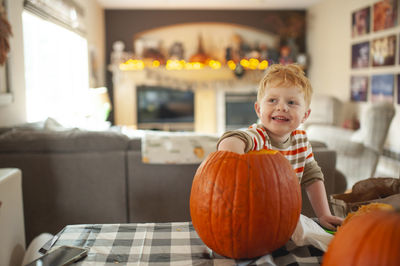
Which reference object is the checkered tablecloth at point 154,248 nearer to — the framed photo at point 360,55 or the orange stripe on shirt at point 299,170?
the orange stripe on shirt at point 299,170

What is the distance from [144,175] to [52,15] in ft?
8.77

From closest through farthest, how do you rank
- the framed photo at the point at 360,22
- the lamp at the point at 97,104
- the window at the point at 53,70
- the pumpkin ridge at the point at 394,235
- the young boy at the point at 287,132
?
the pumpkin ridge at the point at 394,235, the young boy at the point at 287,132, the window at the point at 53,70, the lamp at the point at 97,104, the framed photo at the point at 360,22

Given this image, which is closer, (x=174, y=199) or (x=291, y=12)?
(x=174, y=199)

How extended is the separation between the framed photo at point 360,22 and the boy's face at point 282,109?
4647 millimetres

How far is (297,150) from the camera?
0.84m

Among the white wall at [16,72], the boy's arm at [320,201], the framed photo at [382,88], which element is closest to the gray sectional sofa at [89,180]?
the white wall at [16,72]

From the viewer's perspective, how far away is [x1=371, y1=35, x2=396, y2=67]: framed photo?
4.20 m

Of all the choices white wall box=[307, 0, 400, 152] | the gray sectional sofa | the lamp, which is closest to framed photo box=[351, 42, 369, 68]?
white wall box=[307, 0, 400, 152]

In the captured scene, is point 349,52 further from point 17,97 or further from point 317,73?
point 17,97

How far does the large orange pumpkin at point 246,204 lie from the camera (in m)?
0.63

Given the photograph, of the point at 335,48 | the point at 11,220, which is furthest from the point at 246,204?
the point at 335,48

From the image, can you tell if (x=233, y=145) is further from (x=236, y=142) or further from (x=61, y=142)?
(x=61, y=142)

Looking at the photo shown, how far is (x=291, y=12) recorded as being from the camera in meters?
6.77

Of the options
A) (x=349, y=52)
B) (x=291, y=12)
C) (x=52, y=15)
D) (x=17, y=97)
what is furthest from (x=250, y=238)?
(x=291, y=12)
